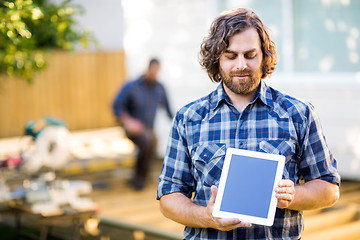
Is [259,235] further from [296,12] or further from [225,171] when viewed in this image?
[296,12]

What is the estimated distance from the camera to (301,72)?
9055 mm

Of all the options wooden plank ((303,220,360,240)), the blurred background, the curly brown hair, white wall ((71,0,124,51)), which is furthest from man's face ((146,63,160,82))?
white wall ((71,0,124,51))

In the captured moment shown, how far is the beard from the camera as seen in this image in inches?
107

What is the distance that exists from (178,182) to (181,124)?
235 mm

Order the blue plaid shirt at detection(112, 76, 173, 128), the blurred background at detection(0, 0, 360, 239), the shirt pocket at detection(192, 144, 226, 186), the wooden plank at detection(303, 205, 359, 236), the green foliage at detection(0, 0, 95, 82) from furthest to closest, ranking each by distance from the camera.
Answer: the blue plaid shirt at detection(112, 76, 173, 128) → the blurred background at detection(0, 0, 360, 239) → the wooden plank at detection(303, 205, 359, 236) → the green foliage at detection(0, 0, 95, 82) → the shirt pocket at detection(192, 144, 226, 186)

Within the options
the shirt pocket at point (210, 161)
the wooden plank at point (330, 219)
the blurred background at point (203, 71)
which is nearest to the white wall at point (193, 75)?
the blurred background at point (203, 71)

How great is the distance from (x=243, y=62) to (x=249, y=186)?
48 centimetres

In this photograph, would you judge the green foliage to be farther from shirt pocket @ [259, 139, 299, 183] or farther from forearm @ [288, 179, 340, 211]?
forearm @ [288, 179, 340, 211]

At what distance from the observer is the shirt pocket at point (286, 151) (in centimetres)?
266

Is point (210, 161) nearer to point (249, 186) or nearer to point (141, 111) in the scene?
point (249, 186)

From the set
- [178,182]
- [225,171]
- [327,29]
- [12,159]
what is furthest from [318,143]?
[327,29]

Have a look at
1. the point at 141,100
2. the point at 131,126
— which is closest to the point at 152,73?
the point at 141,100

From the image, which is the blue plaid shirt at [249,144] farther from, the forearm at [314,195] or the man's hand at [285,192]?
the man's hand at [285,192]

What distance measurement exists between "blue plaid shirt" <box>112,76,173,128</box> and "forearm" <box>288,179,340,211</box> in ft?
21.7
